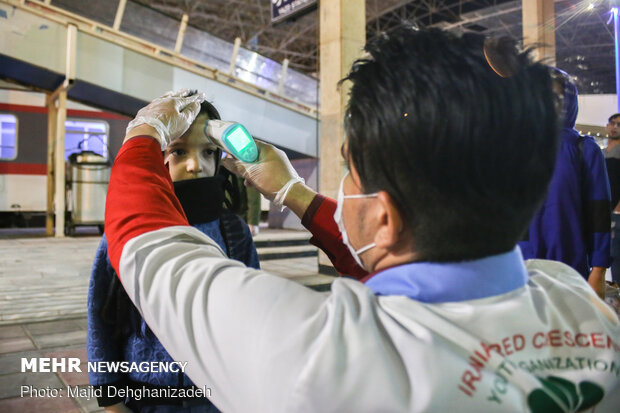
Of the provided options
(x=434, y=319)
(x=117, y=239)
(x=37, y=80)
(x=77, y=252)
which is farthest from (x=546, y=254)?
(x=37, y=80)

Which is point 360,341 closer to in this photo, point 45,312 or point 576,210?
point 576,210

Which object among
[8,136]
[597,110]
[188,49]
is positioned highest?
[188,49]

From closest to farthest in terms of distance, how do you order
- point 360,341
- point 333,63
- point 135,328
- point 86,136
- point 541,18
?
point 360,341
point 135,328
point 333,63
point 541,18
point 86,136

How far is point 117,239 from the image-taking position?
2.55 feet

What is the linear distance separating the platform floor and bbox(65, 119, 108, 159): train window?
152 inches

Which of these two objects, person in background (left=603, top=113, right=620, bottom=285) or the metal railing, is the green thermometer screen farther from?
the metal railing

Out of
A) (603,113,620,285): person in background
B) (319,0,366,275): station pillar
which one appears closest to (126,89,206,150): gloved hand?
(603,113,620,285): person in background

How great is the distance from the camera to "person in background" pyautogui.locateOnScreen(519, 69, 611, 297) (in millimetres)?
2406

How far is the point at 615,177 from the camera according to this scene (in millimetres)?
4375

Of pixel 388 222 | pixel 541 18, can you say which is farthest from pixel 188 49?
pixel 388 222

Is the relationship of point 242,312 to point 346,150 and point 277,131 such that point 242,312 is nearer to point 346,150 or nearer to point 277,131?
point 346,150

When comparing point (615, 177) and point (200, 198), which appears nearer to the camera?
point (200, 198)

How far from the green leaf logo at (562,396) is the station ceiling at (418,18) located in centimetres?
1639

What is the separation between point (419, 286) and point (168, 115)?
0.79 m
